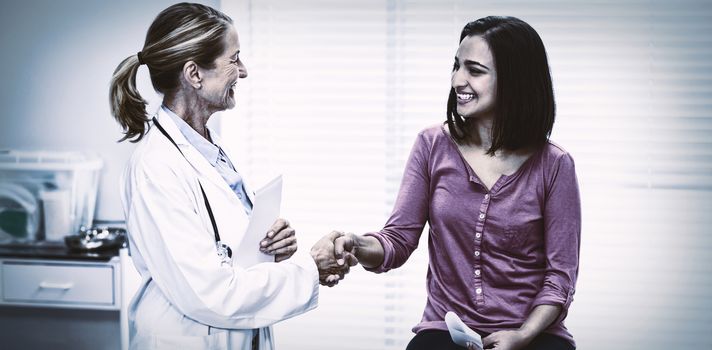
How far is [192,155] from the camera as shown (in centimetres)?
162

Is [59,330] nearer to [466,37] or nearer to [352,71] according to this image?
[352,71]

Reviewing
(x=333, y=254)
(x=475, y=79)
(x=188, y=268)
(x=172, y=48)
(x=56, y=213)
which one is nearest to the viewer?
(x=188, y=268)

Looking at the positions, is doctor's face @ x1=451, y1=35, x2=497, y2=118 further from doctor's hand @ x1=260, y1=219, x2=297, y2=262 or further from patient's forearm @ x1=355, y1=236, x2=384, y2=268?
doctor's hand @ x1=260, y1=219, x2=297, y2=262

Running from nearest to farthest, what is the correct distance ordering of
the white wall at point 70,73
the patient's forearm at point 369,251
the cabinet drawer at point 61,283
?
the patient's forearm at point 369,251 < the cabinet drawer at point 61,283 < the white wall at point 70,73

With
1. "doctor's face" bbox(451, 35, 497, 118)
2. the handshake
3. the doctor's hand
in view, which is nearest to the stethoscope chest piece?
the doctor's hand

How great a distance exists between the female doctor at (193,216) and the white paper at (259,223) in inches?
0.9

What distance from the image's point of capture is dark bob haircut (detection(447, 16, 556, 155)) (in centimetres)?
167

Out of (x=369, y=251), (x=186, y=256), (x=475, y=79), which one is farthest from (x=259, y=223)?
(x=475, y=79)

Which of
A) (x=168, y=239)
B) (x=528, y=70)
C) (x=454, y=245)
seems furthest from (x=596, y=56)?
(x=168, y=239)

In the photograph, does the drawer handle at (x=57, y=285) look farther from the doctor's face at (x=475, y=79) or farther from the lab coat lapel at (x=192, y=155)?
the doctor's face at (x=475, y=79)

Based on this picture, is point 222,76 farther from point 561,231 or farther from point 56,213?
point 56,213

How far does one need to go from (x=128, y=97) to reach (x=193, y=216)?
381 millimetres

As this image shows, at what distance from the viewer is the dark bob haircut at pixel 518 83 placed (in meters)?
1.67

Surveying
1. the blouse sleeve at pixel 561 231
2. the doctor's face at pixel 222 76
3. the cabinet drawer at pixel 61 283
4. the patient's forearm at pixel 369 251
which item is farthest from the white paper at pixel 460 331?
the cabinet drawer at pixel 61 283
